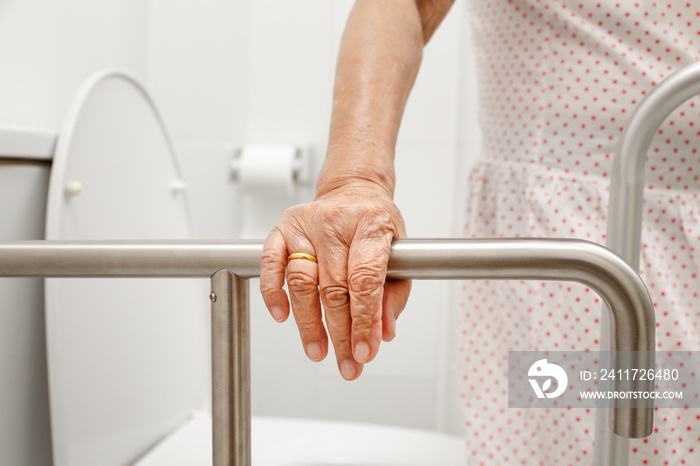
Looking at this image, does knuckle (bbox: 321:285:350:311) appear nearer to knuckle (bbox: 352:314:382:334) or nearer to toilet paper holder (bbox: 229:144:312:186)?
knuckle (bbox: 352:314:382:334)

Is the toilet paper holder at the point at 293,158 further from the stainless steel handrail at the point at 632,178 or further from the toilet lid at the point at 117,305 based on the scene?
the stainless steel handrail at the point at 632,178

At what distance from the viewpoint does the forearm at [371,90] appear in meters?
0.41

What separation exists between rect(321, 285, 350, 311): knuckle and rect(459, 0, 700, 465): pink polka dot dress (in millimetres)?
235

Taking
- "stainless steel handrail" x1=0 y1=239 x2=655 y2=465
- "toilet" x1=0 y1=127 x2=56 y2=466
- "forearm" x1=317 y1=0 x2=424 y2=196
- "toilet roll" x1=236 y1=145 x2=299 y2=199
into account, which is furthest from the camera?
"toilet roll" x1=236 y1=145 x2=299 y2=199

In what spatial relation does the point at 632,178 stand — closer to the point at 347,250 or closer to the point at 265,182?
the point at 347,250

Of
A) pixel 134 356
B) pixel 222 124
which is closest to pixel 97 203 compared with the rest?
pixel 134 356

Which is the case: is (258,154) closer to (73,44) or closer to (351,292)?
(73,44)

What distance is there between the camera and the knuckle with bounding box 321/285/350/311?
0.32 metres

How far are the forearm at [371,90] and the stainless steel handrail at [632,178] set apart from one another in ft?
0.48

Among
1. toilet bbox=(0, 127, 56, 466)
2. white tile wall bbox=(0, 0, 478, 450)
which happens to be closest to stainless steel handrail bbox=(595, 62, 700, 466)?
toilet bbox=(0, 127, 56, 466)

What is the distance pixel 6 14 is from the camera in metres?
0.84

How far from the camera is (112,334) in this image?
68 centimetres

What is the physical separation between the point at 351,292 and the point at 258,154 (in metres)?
0.80

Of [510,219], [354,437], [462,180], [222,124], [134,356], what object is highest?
[222,124]
